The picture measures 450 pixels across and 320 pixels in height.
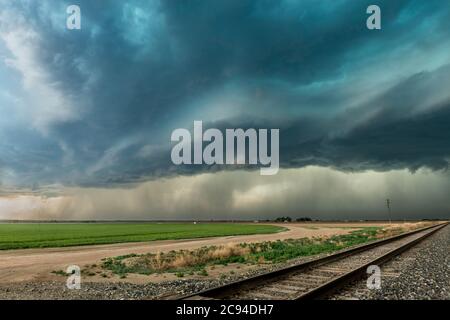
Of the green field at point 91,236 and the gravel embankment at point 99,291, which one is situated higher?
the gravel embankment at point 99,291

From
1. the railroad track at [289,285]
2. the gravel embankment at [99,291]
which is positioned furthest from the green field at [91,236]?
the railroad track at [289,285]

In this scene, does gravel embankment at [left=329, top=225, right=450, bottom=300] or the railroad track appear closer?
the railroad track

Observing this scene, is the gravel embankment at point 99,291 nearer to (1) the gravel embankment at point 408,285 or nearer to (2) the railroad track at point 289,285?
(2) the railroad track at point 289,285

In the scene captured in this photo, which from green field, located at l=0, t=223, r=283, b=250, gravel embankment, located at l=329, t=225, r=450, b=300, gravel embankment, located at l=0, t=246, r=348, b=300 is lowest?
green field, located at l=0, t=223, r=283, b=250

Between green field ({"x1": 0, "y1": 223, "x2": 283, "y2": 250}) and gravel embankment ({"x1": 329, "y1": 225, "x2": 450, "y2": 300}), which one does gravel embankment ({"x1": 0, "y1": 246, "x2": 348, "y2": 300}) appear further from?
green field ({"x1": 0, "y1": 223, "x2": 283, "y2": 250})

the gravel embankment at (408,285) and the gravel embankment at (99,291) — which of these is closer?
the gravel embankment at (408,285)

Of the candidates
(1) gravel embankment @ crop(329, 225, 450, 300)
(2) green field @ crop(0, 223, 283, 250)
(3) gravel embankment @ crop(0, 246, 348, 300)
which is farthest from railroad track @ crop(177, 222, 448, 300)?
(2) green field @ crop(0, 223, 283, 250)

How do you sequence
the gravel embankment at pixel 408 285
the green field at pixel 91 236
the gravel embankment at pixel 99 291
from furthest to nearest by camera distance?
the green field at pixel 91 236 → the gravel embankment at pixel 99 291 → the gravel embankment at pixel 408 285

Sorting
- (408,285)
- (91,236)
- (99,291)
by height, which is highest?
(408,285)

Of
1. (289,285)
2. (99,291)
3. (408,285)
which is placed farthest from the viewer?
(99,291)

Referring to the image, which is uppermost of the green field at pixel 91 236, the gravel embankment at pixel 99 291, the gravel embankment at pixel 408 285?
the gravel embankment at pixel 408 285

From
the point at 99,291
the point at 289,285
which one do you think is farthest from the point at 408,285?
the point at 99,291

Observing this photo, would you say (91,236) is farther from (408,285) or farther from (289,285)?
(408,285)

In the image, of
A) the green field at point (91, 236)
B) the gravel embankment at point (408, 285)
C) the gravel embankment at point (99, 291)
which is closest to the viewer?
the gravel embankment at point (408, 285)
